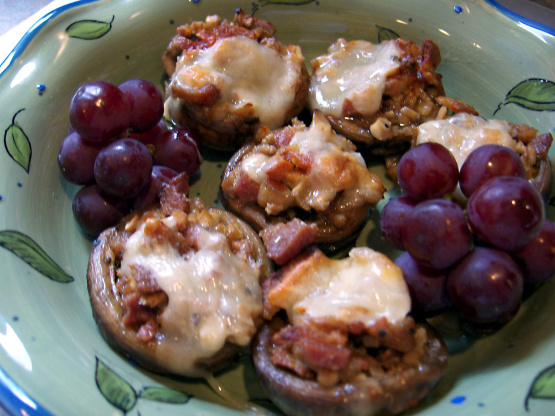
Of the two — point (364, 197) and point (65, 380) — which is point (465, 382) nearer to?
point (364, 197)

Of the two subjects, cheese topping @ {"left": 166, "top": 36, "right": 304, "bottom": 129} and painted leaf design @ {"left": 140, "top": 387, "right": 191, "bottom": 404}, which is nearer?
painted leaf design @ {"left": 140, "top": 387, "right": 191, "bottom": 404}

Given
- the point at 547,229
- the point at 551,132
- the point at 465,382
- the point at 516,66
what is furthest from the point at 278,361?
the point at 516,66

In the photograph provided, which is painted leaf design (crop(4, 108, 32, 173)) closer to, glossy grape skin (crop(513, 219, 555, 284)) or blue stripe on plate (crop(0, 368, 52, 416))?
blue stripe on plate (crop(0, 368, 52, 416))

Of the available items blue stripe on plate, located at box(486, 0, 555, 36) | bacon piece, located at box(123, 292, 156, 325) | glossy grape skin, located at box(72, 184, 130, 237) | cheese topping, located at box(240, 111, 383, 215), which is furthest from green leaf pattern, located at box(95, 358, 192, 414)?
blue stripe on plate, located at box(486, 0, 555, 36)

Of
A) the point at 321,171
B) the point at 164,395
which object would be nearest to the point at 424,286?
the point at 321,171

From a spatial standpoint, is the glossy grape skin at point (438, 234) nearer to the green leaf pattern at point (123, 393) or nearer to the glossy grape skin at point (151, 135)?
the green leaf pattern at point (123, 393)

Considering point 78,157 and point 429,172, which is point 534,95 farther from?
point 78,157
